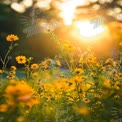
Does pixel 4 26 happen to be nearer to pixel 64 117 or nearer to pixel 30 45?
pixel 30 45

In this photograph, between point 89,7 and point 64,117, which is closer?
point 64,117

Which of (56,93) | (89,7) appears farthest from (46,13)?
(56,93)

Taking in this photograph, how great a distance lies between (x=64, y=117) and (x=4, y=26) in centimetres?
1836

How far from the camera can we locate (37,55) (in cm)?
1966

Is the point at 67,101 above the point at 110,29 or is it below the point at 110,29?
below

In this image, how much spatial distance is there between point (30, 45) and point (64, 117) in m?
17.7

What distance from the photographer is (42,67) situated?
4879mm

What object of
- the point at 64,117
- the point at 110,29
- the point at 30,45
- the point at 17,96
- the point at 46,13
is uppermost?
the point at 46,13

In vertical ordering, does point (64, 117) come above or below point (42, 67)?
below

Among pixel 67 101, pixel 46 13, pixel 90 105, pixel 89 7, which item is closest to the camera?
pixel 90 105

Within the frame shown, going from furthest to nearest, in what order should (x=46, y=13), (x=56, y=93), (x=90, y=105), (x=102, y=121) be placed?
(x=46, y=13) < (x=56, y=93) < (x=90, y=105) < (x=102, y=121)

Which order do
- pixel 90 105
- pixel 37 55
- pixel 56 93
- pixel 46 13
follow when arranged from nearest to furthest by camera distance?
pixel 90 105 < pixel 56 93 < pixel 46 13 < pixel 37 55

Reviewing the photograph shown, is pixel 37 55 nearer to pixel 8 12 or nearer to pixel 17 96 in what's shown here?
pixel 8 12

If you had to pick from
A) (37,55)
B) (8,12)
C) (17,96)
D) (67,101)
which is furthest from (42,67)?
(8,12)
